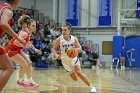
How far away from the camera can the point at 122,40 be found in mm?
28922

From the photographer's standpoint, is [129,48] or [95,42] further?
[95,42]

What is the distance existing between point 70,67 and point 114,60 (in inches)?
820

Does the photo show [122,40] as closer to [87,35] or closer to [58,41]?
[87,35]

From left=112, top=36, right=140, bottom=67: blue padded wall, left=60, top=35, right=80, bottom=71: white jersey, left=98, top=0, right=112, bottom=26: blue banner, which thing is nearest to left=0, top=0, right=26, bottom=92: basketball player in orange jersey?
left=60, top=35, right=80, bottom=71: white jersey

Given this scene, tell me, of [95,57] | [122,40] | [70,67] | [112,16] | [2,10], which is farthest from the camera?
[112,16]

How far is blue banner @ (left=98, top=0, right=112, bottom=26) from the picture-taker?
3103cm

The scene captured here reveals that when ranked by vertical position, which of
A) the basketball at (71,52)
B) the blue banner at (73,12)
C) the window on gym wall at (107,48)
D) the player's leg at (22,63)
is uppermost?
the blue banner at (73,12)

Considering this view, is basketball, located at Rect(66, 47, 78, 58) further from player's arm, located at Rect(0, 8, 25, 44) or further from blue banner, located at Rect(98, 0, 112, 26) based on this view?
blue banner, located at Rect(98, 0, 112, 26)

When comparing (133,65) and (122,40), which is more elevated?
(122,40)

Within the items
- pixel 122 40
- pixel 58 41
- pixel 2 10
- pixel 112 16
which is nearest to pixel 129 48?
pixel 122 40

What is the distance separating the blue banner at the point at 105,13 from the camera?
31.0 meters

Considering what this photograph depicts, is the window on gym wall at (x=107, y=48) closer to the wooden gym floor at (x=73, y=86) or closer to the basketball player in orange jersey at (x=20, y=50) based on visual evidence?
the wooden gym floor at (x=73, y=86)

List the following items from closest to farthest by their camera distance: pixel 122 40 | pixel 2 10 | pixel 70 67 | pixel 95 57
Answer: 1. pixel 2 10
2. pixel 70 67
3. pixel 95 57
4. pixel 122 40

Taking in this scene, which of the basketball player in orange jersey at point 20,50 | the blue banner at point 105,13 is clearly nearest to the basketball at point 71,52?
the basketball player in orange jersey at point 20,50
